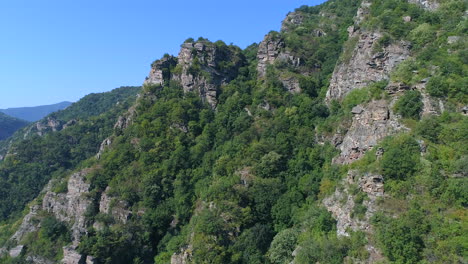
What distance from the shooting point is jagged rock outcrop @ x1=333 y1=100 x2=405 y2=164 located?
42.0 metres

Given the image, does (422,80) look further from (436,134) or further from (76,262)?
(76,262)

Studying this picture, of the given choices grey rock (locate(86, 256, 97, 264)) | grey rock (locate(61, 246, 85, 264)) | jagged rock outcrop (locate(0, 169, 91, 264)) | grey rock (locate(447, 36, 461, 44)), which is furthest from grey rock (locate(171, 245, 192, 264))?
grey rock (locate(447, 36, 461, 44))

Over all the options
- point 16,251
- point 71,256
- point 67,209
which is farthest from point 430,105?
point 16,251

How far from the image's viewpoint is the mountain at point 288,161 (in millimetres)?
34406

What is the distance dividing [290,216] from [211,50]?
167ft

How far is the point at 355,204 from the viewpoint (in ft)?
124

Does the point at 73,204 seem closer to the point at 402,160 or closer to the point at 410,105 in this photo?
the point at 402,160

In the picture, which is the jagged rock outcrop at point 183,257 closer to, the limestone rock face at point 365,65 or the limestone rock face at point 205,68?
the limestone rock face at point 205,68

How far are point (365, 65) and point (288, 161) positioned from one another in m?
21.4

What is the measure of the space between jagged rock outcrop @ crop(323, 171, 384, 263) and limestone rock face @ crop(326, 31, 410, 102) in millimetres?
21275

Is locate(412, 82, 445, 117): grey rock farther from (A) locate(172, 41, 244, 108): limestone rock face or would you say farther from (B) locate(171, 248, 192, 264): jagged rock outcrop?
(A) locate(172, 41, 244, 108): limestone rock face

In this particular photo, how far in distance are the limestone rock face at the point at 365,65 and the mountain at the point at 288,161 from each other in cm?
25

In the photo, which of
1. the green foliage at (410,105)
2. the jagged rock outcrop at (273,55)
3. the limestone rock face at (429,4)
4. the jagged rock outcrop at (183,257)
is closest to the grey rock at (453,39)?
the green foliage at (410,105)

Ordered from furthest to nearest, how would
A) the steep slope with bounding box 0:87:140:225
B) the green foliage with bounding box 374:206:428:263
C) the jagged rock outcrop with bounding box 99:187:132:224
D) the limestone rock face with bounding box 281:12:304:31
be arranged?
1. the limestone rock face with bounding box 281:12:304:31
2. the steep slope with bounding box 0:87:140:225
3. the jagged rock outcrop with bounding box 99:187:132:224
4. the green foliage with bounding box 374:206:428:263
